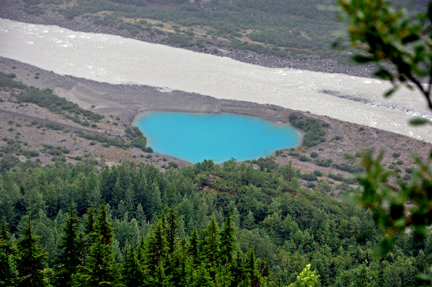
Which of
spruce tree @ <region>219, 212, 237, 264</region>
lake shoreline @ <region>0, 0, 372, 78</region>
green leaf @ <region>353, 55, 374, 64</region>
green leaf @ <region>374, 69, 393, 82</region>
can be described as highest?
green leaf @ <region>353, 55, 374, 64</region>

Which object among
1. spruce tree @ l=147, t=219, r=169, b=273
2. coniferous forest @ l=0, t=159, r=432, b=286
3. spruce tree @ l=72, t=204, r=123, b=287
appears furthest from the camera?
spruce tree @ l=147, t=219, r=169, b=273

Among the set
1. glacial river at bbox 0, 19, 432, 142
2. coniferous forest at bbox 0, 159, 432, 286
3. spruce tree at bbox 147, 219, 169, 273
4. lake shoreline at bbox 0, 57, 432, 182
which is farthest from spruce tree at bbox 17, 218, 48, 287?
glacial river at bbox 0, 19, 432, 142

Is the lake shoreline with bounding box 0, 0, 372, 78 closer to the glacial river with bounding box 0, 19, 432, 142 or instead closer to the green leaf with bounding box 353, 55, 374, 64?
the glacial river with bounding box 0, 19, 432, 142

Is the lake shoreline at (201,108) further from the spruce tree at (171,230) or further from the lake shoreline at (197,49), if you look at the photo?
the spruce tree at (171,230)

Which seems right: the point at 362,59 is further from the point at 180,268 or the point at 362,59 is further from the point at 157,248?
the point at 157,248

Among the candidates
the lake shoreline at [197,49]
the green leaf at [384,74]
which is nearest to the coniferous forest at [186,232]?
the green leaf at [384,74]

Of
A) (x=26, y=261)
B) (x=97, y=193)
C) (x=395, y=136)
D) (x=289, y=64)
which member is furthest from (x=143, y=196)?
(x=289, y=64)

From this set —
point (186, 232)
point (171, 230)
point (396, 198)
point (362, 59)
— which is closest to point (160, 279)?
point (171, 230)

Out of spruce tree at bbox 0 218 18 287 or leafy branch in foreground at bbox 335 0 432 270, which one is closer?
leafy branch in foreground at bbox 335 0 432 270
